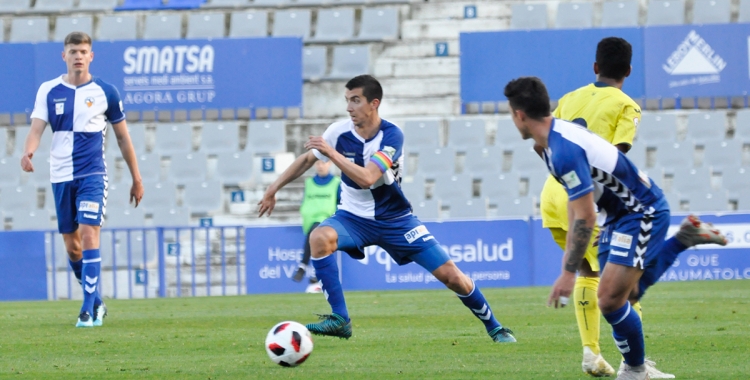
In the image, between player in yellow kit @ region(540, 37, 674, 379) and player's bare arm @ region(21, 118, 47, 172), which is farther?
player's bare arm @ region(21, 118, 47, 172)

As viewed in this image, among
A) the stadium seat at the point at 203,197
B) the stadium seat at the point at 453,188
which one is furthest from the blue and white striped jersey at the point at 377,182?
the stadium seat at the point at 203,197

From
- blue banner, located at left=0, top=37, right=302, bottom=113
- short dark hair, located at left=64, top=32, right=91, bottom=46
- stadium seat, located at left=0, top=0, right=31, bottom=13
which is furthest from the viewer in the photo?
stadium seat, located at left=0, top=0, right=31, bottom=13

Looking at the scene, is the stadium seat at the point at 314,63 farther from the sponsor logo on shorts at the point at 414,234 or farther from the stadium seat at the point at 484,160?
the sponsor logo on shorts at the point at 414,234

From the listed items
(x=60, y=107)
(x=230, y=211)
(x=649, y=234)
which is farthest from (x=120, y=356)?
(x=230, y=211)

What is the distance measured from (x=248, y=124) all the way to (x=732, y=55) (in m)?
9.01

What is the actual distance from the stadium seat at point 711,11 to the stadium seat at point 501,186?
521 cm

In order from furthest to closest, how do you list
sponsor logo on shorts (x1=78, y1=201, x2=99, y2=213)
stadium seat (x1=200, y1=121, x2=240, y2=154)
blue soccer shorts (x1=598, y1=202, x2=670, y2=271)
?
stadium seat (x1=200, y1=121, x2=240, y2=154) → sponsor logo on shorts (x1=78, y1=201, x2=99, y2=213) → blue soccer shorts (x1=598, y1=202, x2=670, y2=271)

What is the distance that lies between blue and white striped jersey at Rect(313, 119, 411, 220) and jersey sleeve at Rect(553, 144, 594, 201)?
8.10ft

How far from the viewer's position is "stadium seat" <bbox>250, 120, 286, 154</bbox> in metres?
19.8

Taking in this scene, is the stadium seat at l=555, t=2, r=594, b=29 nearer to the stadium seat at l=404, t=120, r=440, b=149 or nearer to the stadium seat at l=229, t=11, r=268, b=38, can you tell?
the stadium seat at l=404, t=120, r=440, b=149

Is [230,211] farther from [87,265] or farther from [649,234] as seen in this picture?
[649,234]

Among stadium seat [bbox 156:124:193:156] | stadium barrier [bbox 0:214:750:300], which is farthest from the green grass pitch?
stadium seat [bbox 156:124:193:156]

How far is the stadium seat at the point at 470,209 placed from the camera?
18.4 meters

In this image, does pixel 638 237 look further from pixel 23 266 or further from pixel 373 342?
pixel 23 266
